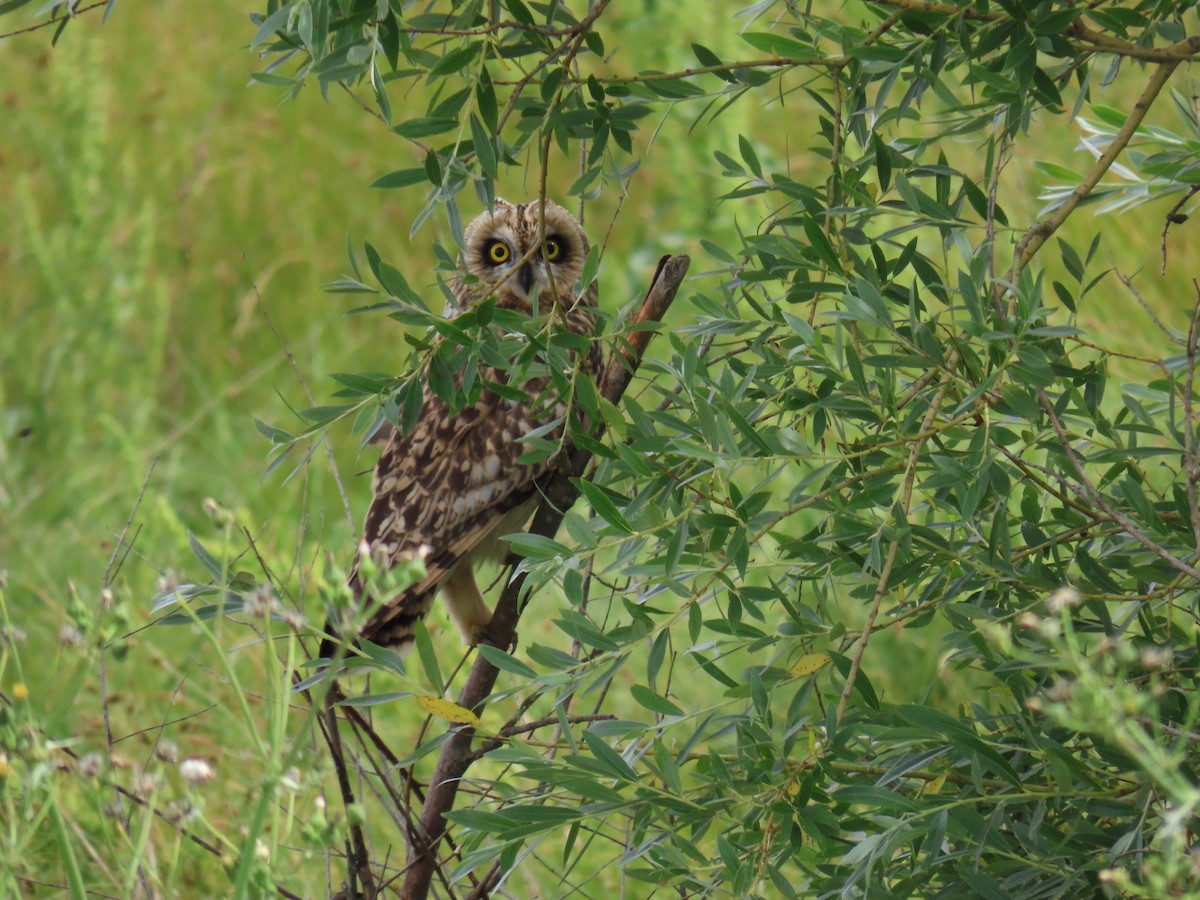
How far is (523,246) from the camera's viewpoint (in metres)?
2.92

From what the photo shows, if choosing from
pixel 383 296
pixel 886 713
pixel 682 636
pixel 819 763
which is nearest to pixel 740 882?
pixel 819 763

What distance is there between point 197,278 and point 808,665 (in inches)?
188

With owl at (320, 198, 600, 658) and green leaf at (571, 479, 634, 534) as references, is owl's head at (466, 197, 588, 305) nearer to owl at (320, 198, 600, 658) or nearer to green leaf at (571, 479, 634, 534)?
owl at (320, 198, 600, 658)

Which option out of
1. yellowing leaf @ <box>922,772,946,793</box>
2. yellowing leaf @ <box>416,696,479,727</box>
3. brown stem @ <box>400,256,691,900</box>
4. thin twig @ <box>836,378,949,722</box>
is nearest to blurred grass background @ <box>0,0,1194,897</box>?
brown stem @ <box>400,256,691,900</box>

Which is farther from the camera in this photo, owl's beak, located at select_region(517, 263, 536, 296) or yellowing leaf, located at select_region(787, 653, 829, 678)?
owl's beak, located at select_region(517, 263, 536, 296)

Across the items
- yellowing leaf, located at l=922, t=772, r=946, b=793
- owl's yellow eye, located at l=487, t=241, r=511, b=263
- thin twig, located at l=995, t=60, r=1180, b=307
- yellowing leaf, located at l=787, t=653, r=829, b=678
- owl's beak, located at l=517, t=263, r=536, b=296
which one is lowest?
yellowing leaf, located at l=922, t=772, r=946, b=793

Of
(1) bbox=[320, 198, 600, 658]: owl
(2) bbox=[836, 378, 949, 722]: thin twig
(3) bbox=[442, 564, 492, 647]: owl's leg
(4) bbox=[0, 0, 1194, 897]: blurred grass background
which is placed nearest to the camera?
(2) bbox=[836, 378, 949, 722]: thin twig

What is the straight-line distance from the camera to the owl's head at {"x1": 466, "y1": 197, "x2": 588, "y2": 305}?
290 centimetres

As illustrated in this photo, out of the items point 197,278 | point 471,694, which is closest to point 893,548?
point 471,694

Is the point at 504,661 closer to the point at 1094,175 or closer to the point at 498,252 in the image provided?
the point at 1094,175

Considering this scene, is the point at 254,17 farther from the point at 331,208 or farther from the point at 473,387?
the point at 331,208

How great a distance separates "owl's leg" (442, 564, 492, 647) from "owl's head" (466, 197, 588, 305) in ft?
1.98

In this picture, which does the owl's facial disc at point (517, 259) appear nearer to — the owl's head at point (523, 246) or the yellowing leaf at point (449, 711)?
the owl's head at point (523, 246)

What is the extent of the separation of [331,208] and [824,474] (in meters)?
5.07
